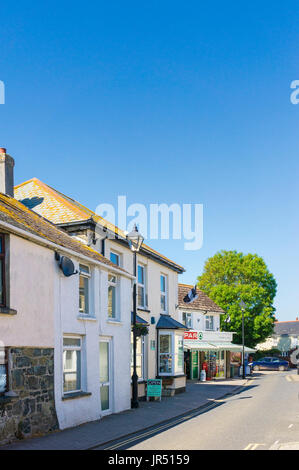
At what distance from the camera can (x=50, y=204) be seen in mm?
21578

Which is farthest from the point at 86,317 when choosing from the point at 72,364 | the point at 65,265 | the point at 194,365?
the point at 194,365

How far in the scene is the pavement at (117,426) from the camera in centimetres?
1145

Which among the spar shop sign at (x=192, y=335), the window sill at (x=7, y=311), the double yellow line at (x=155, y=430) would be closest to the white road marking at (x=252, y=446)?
the double yellow line at (x=155, y=430)

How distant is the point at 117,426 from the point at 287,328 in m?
85.8

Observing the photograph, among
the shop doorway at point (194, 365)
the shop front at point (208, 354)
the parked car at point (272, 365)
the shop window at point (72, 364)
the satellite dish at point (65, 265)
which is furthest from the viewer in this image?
the parked car at point (272, 365)

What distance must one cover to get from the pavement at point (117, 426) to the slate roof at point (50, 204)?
268 inches

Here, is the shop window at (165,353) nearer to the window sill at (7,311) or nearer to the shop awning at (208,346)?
the shop awning at (208,346)

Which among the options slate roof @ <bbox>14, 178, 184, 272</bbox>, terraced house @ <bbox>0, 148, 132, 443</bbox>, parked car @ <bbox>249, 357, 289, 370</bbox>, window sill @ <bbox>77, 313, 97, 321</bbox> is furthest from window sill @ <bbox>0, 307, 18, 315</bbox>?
parked car @ <bbox>249, 357, 289, 370</bbox>

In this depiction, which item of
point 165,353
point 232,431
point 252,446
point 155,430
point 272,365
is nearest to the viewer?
point 252,446

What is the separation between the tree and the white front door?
37.9 meters

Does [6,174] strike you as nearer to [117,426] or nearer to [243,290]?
[117,426]

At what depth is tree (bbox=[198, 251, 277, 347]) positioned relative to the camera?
55781 millimetres
